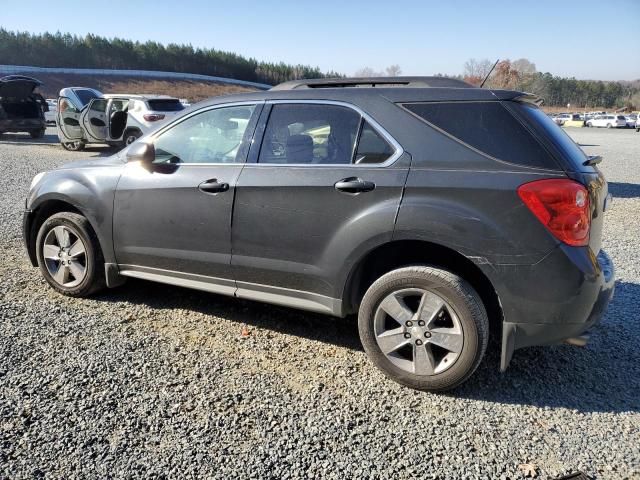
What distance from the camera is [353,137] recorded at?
3207mm

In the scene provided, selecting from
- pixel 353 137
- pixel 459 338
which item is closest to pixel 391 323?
pixel 459 338

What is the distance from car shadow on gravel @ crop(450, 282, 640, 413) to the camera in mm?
2982

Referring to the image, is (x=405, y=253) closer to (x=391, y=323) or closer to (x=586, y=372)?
(x=391, y=323)

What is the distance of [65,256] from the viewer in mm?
4254

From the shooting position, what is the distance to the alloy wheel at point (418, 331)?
293cm

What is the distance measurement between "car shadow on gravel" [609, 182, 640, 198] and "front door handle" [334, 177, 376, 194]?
28.8 ft

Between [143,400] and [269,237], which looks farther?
[269,237]

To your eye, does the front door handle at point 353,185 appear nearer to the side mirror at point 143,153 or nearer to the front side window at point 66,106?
the side mirror at point 143,153

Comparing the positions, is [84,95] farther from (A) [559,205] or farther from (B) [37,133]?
(A) [559,205]

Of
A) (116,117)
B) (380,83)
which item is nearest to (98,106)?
(116,117)

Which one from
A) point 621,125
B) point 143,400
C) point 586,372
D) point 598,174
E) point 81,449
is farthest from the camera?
point 621,125

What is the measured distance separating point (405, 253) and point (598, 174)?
1258 millimetres

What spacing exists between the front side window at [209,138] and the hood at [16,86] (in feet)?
55.1

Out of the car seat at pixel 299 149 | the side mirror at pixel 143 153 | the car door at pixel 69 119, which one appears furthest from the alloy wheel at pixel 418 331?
the car door at pixel 69 119
